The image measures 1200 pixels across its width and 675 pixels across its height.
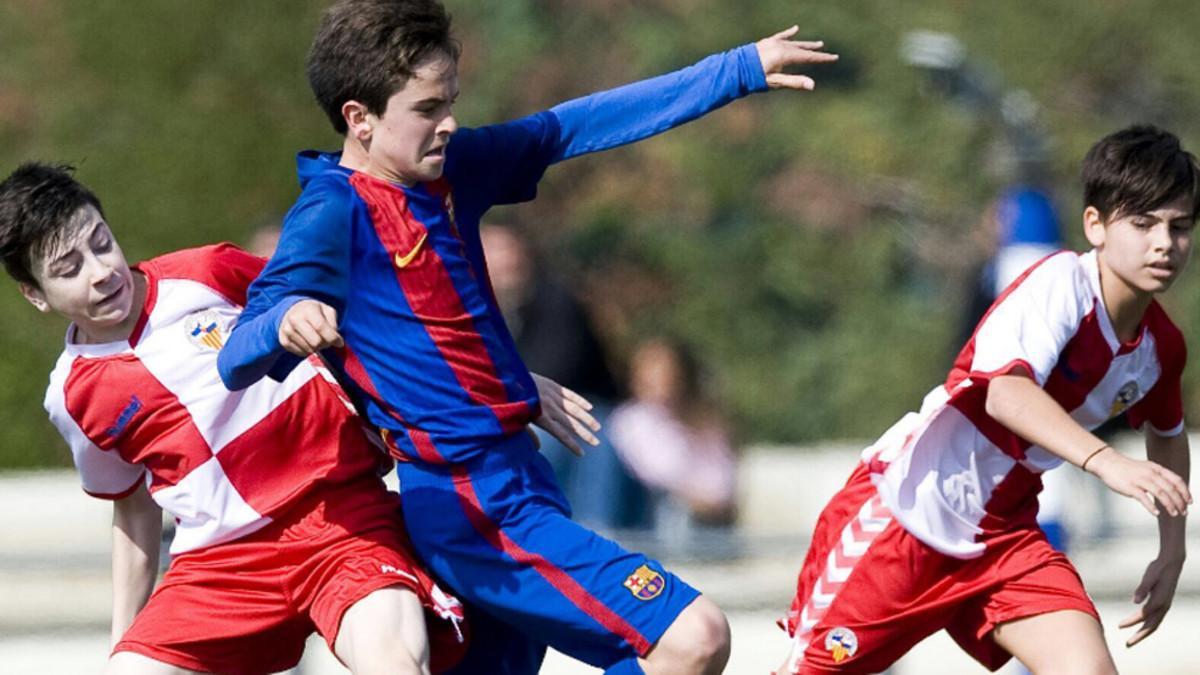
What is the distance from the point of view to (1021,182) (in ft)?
24.8

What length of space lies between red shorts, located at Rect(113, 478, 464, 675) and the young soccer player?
3.49 feet

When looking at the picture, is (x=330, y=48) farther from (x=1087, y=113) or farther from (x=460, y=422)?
(x=1087, y=113)

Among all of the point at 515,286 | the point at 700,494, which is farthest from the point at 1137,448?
the point at 515,286

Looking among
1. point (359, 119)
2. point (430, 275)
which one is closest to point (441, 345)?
point (430, 275)

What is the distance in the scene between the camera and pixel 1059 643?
4.59m

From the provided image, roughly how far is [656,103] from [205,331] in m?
1.15

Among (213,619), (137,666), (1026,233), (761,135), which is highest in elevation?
(761,135)

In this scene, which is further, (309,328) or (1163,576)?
(1163,576)

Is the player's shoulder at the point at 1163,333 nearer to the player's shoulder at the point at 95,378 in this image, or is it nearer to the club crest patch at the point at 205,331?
the club crest patch at the point at 205,331

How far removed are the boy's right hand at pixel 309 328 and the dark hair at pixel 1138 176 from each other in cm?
189

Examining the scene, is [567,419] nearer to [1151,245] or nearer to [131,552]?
[131,552]

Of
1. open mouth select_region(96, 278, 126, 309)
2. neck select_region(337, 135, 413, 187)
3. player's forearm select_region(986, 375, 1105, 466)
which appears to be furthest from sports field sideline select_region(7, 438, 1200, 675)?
neck select_region(337, 135, 413, 187)

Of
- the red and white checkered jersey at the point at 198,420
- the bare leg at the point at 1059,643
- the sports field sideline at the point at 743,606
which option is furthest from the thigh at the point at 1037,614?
the sports field sideline at the point at 743,606

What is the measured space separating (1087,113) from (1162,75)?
1.97 ft
